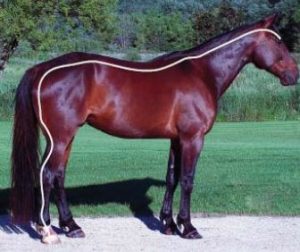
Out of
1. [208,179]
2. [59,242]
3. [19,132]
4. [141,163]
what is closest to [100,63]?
[19,132]

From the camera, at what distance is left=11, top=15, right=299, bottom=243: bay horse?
26.0 ft

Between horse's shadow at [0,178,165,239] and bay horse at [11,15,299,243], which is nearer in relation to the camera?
bay horse at [11,15,299,243]

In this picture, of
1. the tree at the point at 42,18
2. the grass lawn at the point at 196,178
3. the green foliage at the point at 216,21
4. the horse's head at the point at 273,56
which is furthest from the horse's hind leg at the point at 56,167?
the green foliage at the point at 216,21

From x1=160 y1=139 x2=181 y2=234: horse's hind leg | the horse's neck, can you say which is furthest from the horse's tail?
the horse's neck

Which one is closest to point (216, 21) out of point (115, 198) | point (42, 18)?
point (42, 18)

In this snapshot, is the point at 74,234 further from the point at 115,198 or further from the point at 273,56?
the point at 273,56

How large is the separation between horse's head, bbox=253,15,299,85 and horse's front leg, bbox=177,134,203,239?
3.32ft

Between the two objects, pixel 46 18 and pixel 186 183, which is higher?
pixel 186 183

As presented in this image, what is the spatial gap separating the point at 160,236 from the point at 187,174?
2.21 ft

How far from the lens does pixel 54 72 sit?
26.2ft

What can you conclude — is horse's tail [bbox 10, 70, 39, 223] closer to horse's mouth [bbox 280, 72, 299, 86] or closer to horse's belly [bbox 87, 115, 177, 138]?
horse's belly [bbox 87, 115, 177, 138]

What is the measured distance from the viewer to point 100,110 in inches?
314

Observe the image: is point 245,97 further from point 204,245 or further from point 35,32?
point 204,245

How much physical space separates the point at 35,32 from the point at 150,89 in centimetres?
2153
